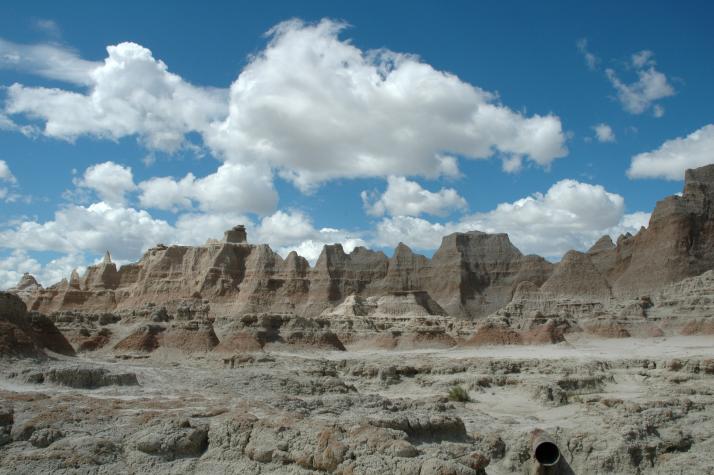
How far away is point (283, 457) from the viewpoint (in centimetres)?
1191

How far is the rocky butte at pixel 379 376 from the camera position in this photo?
1265 centimetres

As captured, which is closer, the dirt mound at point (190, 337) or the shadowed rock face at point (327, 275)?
the dirt mound at point (190, 337)

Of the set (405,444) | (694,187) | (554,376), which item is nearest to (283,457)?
(405,444)

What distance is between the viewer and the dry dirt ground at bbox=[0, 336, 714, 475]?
Result: 1191cm

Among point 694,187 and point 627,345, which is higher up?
point 694,187

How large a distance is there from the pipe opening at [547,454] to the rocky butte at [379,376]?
581 millimetres

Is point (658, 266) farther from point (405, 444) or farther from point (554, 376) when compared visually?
point (405, 444)

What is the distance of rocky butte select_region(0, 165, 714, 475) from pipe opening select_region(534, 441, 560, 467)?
1.91 feet

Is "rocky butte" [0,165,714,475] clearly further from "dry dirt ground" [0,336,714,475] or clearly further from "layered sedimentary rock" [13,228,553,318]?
"layered sedimentary rock" [13,228,553,318]

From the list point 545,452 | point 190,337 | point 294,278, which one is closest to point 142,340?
point 190,337

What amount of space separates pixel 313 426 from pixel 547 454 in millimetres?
5588

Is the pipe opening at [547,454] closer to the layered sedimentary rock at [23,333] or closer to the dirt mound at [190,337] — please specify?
the layered sedimentary rock at [23,333]

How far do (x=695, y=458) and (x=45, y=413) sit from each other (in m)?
14.8

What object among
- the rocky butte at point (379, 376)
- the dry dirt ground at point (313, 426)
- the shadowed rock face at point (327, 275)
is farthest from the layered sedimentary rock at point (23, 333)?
the shadowed rock face at point (327, 275)
